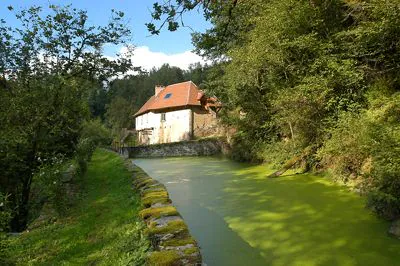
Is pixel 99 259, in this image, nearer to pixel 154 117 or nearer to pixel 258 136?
pixel 258 136

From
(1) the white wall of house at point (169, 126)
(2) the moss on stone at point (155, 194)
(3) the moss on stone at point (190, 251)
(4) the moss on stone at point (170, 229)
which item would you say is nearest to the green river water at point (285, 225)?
(4) the moss on stone at point (170, 229)

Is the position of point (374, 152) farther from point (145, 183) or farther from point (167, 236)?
point (145, 183)

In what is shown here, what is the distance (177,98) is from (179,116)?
2.18 meters

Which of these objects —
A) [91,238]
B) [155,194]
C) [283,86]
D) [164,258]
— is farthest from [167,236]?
[283,86]

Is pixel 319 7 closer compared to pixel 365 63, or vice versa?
pixel 365 63

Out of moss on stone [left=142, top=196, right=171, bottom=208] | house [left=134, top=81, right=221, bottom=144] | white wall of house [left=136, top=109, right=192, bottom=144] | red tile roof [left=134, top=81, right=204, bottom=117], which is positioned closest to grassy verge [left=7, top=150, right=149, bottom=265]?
moss on stone [left=142, top=196, right=171, bottom=208]

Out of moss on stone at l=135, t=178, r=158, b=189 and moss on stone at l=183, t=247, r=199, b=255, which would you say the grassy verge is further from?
moss on stone at l=183, t=247, r=199, b=255

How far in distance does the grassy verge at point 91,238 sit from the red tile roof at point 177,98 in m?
29.1

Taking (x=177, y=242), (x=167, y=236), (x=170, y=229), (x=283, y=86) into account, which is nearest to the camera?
(x=177, y=242)

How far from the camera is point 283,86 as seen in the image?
47.6 feet

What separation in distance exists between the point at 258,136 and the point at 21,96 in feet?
42.4

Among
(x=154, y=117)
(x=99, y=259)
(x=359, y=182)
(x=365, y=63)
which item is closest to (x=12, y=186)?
(x=99, y=259)

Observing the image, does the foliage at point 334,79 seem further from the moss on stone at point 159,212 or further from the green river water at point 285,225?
the moss on stone at point 159,212

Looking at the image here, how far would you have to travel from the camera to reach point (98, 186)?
11.5 m
